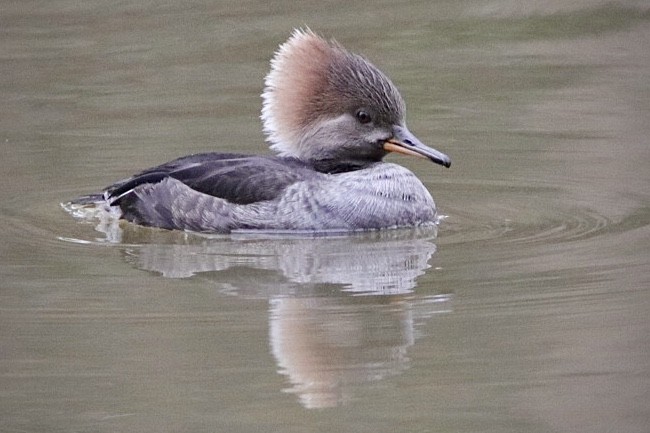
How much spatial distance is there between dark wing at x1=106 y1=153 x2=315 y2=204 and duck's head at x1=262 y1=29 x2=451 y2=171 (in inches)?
9.9

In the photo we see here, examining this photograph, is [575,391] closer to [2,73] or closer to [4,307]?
[4,307]

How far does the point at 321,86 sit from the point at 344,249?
1308 mm

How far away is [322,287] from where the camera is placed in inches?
343

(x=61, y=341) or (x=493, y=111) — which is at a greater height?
(x=493, y=111)

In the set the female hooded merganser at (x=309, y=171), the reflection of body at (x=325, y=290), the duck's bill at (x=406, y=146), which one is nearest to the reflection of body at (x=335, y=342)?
the reflection of body at (x=325, y=290)

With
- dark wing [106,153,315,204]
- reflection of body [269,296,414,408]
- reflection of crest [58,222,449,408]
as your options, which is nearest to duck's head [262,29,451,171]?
dark wing [106,153,315,204]

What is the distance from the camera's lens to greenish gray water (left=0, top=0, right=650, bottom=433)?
6.87 m

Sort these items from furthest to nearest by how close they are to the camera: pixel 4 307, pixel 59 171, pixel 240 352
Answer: pixel 59 171 < pixel 4 307 < pixel 240 352

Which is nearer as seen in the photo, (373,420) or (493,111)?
(373,420)

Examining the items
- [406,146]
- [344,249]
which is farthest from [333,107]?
[344,249]

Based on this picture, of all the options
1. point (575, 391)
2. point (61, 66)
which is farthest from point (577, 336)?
point (61, 66)

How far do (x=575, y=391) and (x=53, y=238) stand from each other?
431 centimetres

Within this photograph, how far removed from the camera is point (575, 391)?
6.86 meters

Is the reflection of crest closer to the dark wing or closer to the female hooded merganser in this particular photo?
the female hooded merganser
